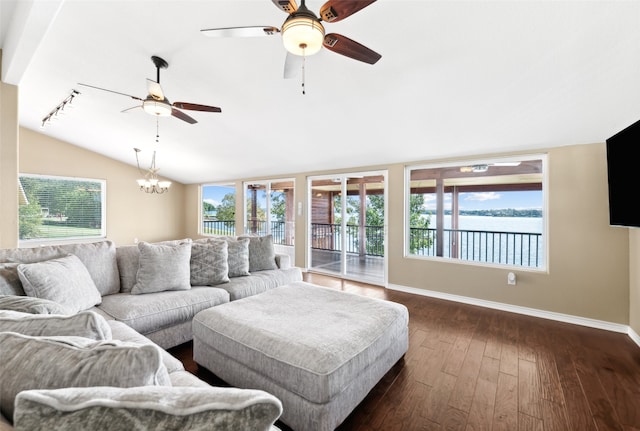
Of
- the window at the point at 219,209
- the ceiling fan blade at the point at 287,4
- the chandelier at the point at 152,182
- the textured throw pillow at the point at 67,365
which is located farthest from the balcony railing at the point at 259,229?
the textured throw pillow at the point at 67,365

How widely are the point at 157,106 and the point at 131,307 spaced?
187 cm

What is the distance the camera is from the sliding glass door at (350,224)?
198 inches

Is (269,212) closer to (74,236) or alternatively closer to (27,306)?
(74,236)

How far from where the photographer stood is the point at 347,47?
1719 mm

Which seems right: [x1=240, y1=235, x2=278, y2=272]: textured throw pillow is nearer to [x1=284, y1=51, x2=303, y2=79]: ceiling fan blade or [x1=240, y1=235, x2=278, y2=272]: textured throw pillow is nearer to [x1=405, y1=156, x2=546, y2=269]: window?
[x1=284, y1=51, x2=303, y2=79]: ceiling fan blade

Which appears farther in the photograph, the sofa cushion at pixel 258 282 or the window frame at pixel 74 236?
the window frame at pixel 74 236

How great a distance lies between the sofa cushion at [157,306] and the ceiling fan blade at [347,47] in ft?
7.46

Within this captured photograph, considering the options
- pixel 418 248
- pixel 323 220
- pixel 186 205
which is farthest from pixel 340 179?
pixel 186 205

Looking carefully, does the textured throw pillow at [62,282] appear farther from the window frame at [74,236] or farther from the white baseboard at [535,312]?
the window frame at [74,236]

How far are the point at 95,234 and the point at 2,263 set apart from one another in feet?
17.9

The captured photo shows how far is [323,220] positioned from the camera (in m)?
6.21

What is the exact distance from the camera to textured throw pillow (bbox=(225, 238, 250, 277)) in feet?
10.5

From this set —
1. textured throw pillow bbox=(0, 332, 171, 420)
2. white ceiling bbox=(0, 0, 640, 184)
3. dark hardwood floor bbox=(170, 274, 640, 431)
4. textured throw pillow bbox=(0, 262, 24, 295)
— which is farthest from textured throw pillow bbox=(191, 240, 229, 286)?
textured throw pillow bbox=(0, 332, 171, 420)

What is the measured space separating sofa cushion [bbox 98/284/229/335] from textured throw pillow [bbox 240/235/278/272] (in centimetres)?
82
